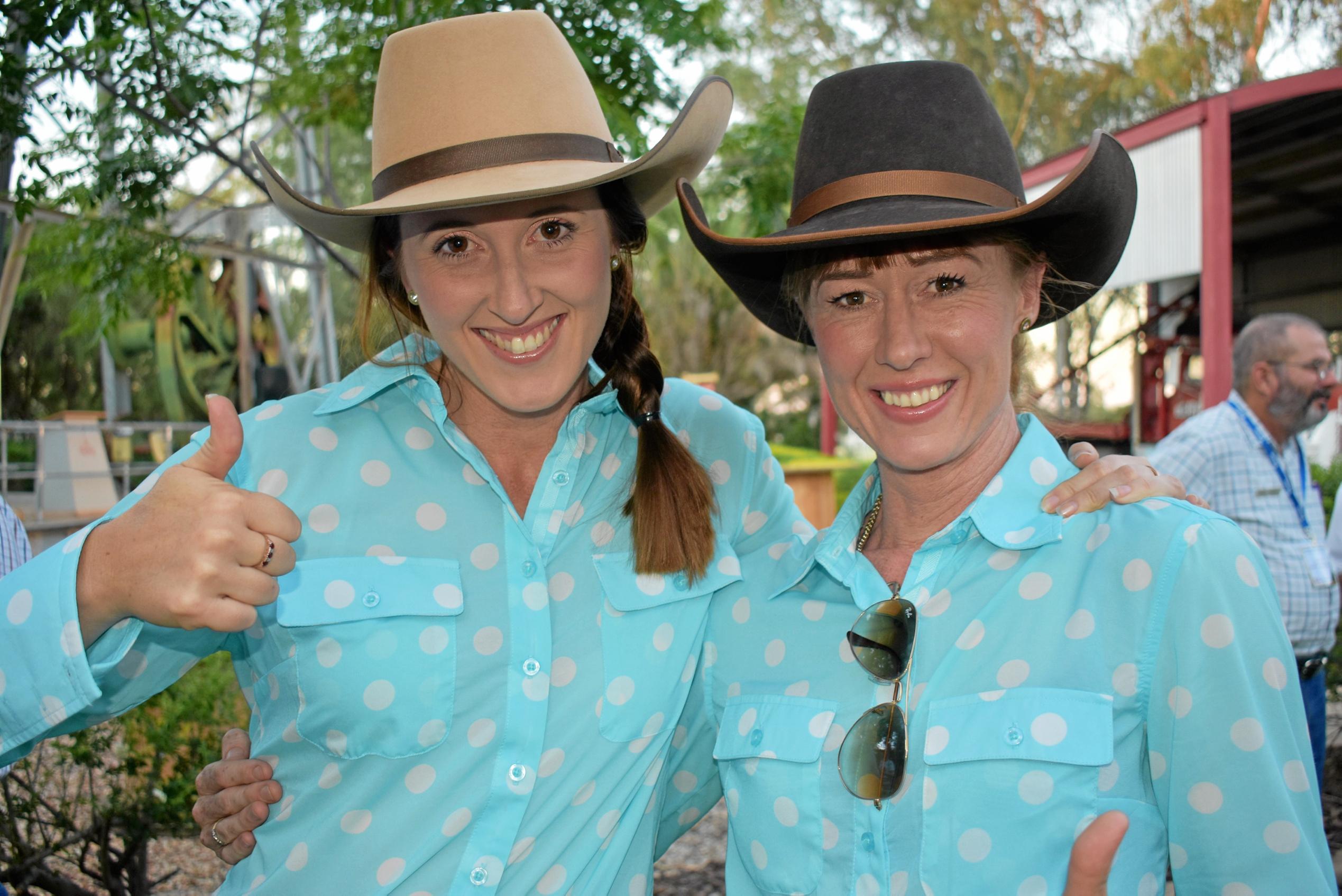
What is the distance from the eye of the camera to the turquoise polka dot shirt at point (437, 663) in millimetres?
1852

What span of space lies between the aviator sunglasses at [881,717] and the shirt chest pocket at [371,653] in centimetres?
70

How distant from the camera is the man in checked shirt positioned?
4730 mm

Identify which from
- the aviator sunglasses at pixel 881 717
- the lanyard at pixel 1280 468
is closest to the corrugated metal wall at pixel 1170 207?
the lanyard at pixel 1280 468

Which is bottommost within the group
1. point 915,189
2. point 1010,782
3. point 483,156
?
point 1010,782

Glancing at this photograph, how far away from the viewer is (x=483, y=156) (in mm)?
2104

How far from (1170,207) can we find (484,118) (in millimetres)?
7921

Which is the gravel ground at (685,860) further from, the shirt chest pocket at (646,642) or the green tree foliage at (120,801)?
the shirt chest pocket at (646,642)

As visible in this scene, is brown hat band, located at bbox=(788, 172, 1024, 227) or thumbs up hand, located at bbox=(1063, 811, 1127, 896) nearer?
thumbs up hand, located at bbox=(1063, 811, 1127, 896)

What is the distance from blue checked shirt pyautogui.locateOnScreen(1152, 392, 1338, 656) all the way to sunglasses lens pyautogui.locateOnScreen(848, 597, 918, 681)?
3.46 metres

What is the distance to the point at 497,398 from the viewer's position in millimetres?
2031

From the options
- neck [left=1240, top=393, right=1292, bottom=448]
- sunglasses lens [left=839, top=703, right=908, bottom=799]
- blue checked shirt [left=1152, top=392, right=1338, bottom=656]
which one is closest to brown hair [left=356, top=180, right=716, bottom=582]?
sunglasses lens [left=839, top=703, right=908, bottom=799]

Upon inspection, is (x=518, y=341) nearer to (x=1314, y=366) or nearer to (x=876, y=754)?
(x=876, y=754)

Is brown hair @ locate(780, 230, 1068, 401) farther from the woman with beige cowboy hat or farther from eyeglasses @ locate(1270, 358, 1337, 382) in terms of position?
eyeglasses @ locate(1270, 358, 1337, 382)

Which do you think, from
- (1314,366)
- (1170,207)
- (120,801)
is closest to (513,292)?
(120,801)
